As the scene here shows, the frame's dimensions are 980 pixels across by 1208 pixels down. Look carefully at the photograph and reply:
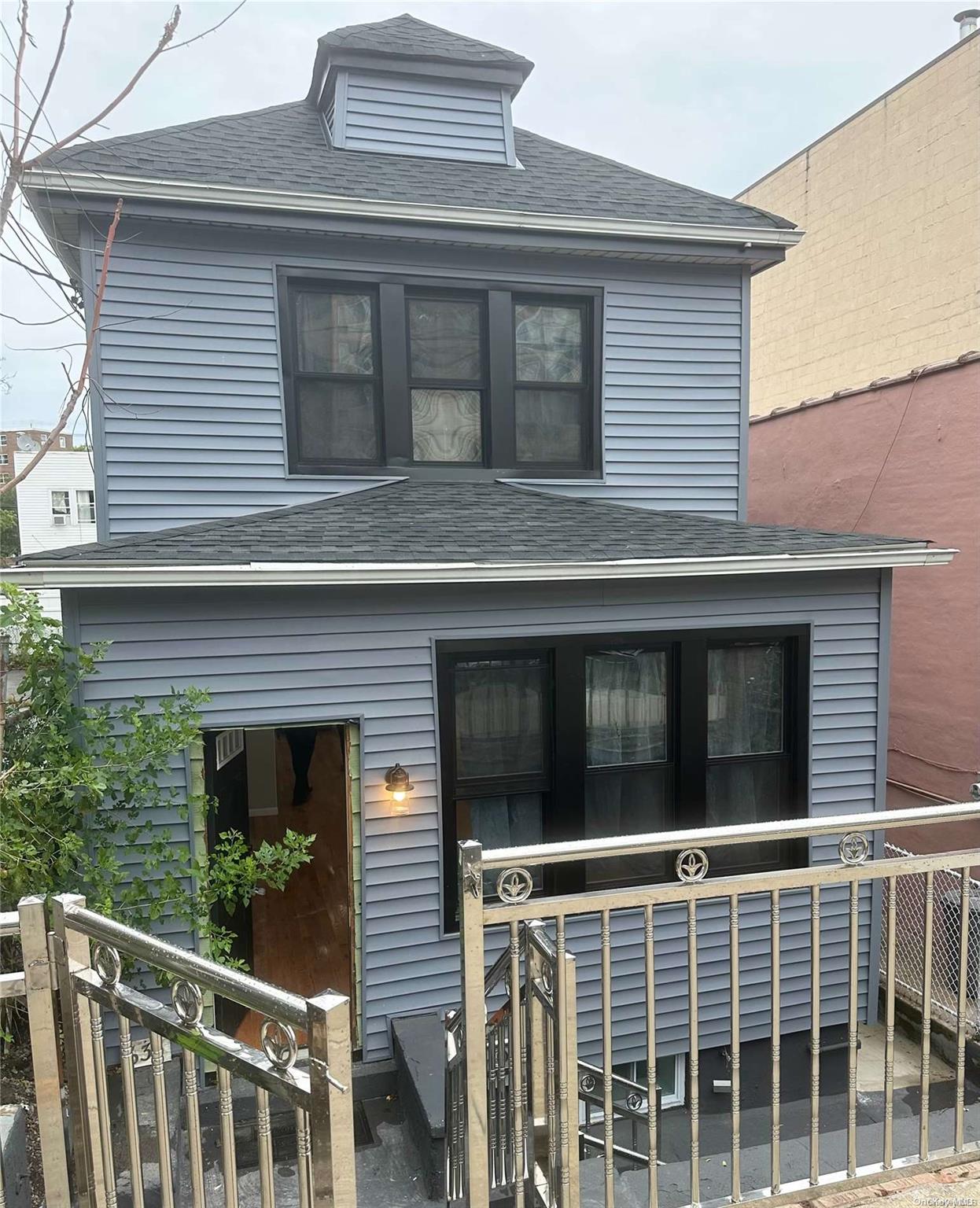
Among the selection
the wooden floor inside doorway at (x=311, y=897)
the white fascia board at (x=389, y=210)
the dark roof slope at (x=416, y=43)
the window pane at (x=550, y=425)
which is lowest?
the wooden floor inside doorway at (x=311, y=897)

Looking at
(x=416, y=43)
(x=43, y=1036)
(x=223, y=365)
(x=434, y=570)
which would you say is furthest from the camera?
(x=416, y=43)

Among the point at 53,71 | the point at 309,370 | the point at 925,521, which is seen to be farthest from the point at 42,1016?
the point at 925,521

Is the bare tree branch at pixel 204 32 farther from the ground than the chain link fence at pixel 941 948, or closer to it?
farther from the ground

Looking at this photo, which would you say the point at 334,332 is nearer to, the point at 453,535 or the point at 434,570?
the point at 453,535

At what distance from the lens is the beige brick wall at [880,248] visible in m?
8.63

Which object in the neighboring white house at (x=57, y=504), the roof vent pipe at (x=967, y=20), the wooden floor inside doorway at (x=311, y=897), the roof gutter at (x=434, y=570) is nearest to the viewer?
the roof gutter at (x=434, y=570)

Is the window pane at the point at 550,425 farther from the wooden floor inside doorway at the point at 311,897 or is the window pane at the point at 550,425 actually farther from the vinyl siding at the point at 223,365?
the wooden floor inside doorway at the point at 311,897

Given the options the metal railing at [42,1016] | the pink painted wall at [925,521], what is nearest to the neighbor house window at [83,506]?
the pink painted wall at [925,521]

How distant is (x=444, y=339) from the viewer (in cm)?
591

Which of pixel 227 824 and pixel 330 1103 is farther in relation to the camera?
pixel 227 824

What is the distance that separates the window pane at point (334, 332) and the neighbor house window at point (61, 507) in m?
20.8

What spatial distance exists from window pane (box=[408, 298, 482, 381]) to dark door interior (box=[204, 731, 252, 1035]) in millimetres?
3022

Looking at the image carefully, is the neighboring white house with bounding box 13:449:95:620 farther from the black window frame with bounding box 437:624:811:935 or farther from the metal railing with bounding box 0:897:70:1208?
the metal railing with bounding box 0:897:70:1208

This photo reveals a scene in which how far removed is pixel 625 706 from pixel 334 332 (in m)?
3.29
